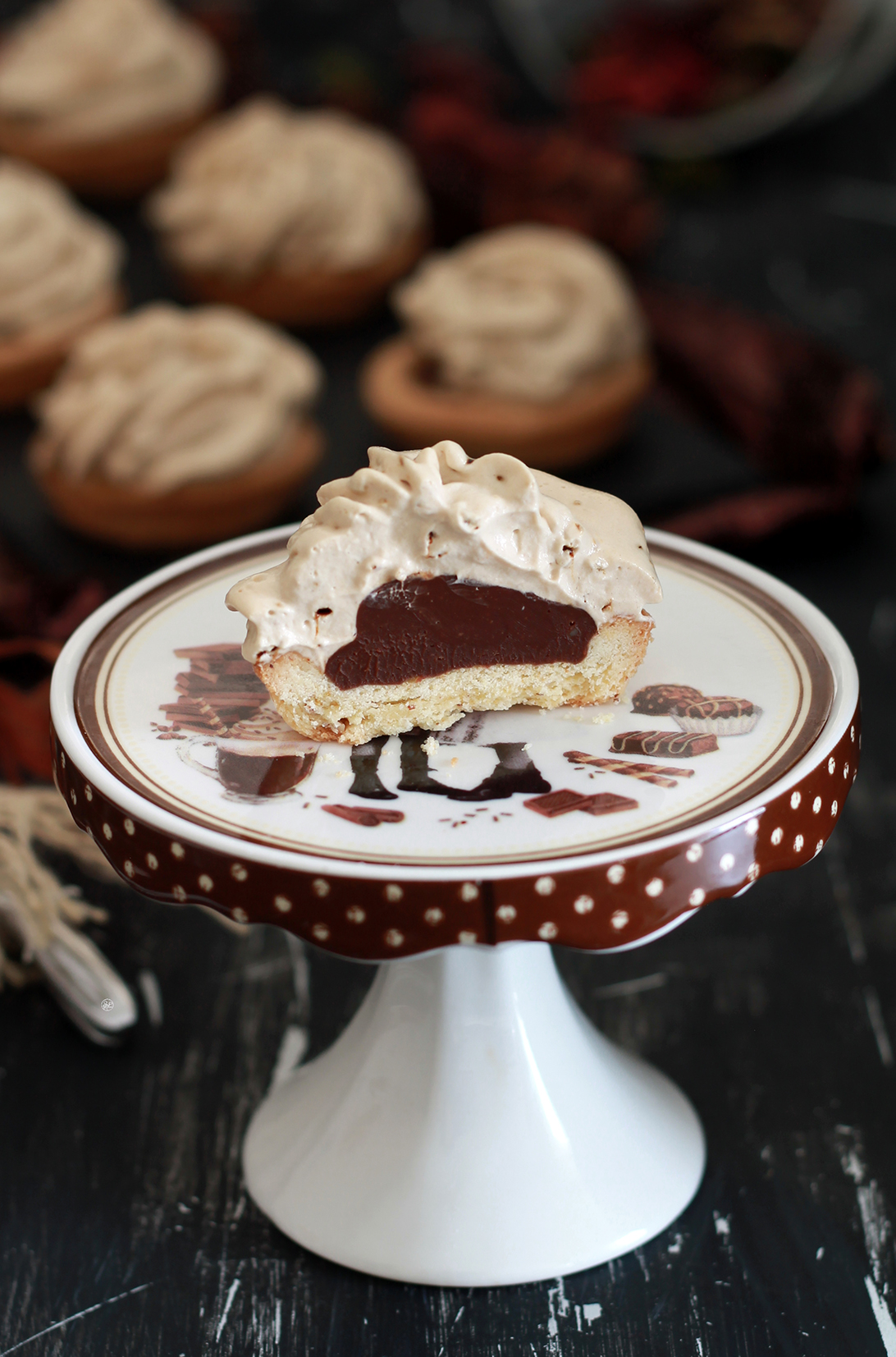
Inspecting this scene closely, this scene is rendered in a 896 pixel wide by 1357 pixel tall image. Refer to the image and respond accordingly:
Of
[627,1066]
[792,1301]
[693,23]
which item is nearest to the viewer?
[792,1301]

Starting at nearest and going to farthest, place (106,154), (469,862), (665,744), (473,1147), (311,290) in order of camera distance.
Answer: (469,862) < (665,744) < (473,1147) < (311,290) < (106,154)

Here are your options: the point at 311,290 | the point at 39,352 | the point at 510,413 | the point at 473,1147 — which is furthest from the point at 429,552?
the point at 311,290

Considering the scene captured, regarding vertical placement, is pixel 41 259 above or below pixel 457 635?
below

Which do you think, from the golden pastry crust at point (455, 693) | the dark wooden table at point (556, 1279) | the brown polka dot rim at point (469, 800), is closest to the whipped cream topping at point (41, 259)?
the dark wooden table at point (556, 1279)

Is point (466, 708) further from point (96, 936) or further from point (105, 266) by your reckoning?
point (105, 266)

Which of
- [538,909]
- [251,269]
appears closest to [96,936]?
[538,909]

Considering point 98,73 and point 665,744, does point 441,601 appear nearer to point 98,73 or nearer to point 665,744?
point 665,744

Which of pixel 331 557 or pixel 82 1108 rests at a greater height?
pixel 331 557

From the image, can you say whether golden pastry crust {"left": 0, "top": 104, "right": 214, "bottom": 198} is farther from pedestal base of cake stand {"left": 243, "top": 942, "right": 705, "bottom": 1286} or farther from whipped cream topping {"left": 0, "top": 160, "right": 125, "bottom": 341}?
pedestal base of cake stand {"left": 243, "top": 942, "right": 705, "bottom": 1286}
